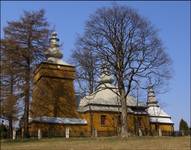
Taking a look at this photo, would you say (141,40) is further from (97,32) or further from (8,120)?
(8,120)

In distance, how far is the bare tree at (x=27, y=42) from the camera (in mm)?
34344

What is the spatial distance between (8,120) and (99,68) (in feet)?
35.0

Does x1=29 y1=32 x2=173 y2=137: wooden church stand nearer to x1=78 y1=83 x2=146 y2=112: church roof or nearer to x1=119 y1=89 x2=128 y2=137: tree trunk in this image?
x1=78 y1=83 x2=146 y2=112: church roof

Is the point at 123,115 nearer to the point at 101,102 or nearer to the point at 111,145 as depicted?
the point at 101,102

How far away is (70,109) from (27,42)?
12.1m

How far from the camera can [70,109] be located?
4406 centimetres

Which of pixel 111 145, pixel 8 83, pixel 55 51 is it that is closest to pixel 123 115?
pixel 111 145

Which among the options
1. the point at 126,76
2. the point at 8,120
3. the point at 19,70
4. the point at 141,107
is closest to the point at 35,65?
the point at 19,70

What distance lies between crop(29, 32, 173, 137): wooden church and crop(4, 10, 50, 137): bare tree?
12.3ft

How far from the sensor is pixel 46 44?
36250 millimetres

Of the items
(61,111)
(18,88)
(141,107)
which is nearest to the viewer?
(18,88)

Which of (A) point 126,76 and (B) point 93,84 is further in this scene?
(B) point 93,84

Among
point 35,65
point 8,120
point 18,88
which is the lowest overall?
point 8,120

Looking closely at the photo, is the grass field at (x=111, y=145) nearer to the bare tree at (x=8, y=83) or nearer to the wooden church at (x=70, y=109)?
the bare tree at (x=8, y=83)
